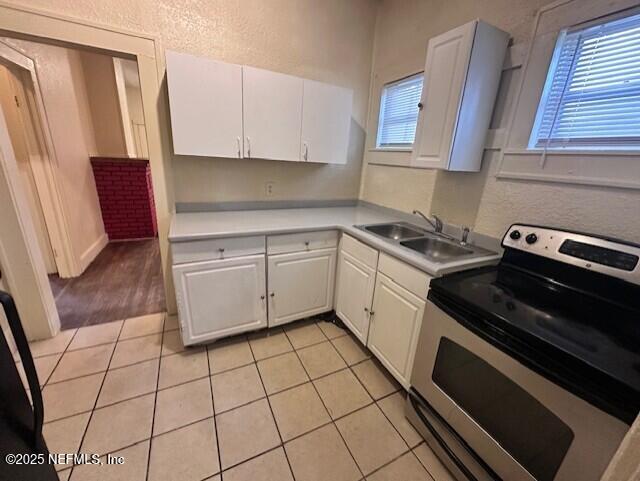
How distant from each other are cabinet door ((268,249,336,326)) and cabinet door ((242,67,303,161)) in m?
0.81

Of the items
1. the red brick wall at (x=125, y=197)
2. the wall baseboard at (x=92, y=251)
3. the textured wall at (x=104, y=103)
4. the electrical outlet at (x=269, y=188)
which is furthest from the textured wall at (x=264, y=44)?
the textured wall at (x=104, y=103)

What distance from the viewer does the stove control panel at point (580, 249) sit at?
1.05m

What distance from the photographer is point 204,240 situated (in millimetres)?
1685

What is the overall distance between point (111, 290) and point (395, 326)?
2.70 metres

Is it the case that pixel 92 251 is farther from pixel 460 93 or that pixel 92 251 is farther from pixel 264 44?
pixel 460 93

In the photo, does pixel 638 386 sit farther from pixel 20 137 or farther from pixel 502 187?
pixel 20 137

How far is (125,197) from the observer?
3.83 meters

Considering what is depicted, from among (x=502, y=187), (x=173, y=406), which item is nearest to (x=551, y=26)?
(x=502, y=187)

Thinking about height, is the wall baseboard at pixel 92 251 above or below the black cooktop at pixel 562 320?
below

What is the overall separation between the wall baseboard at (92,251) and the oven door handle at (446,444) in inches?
137

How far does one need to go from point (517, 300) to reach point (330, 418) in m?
1.14

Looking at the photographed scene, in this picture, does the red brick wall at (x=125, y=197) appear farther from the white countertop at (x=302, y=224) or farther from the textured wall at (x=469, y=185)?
the textured wall at (x=469, y=185)

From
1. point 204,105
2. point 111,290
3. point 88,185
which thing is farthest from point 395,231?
point 88,185

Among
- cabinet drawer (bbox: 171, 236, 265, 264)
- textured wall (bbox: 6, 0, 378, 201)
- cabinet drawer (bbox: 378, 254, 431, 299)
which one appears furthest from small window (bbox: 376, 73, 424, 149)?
cabinet drawer (bbox: 171, 236, 265, 264)
